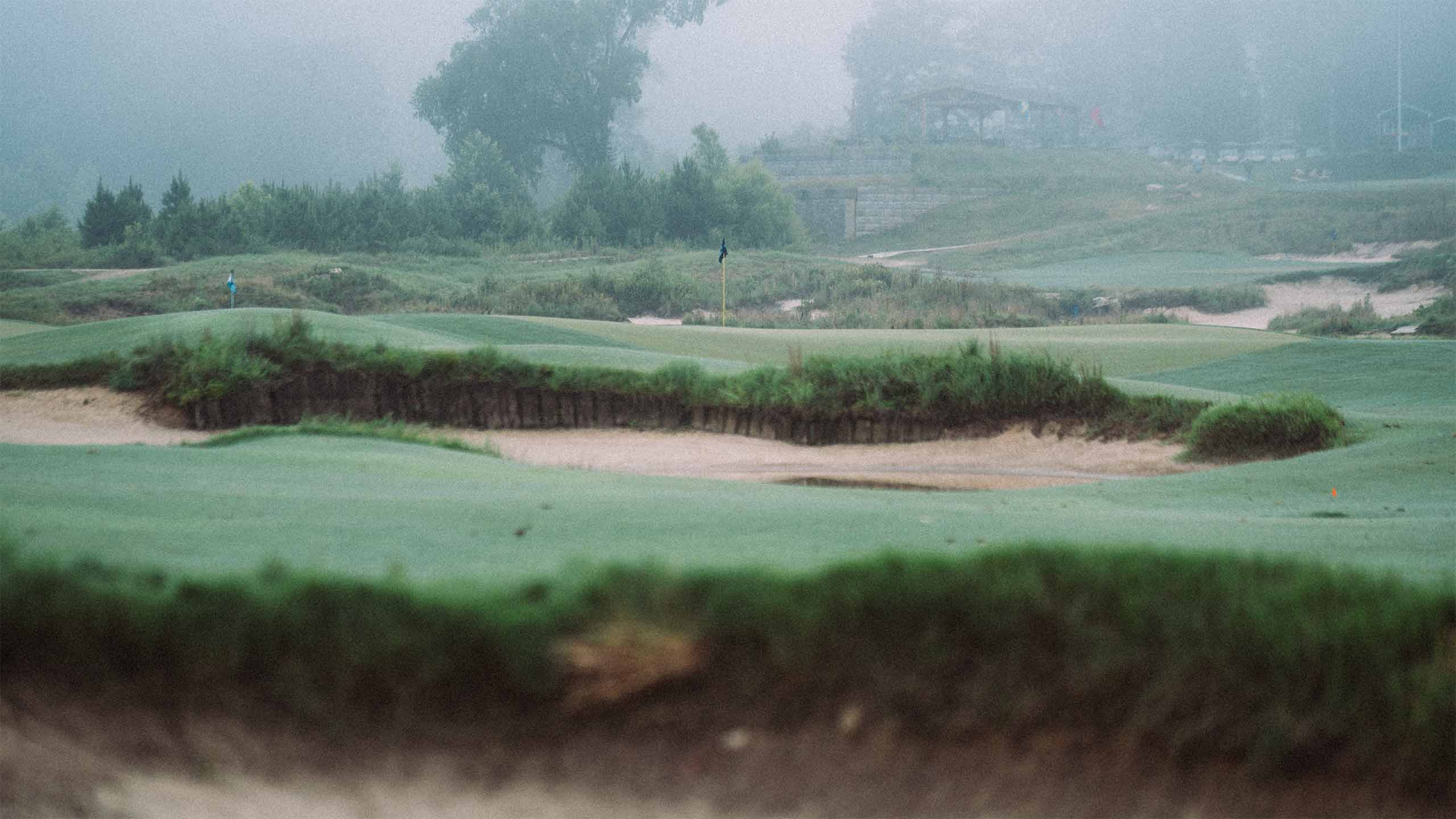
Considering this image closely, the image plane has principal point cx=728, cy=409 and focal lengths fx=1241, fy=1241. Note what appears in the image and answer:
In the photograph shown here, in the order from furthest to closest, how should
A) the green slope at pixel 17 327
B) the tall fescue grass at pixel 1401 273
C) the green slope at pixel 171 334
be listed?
the tall fescue grass at pixel 1401 273, the green slope at pixel 17 327, the green slope at pixel 171 334

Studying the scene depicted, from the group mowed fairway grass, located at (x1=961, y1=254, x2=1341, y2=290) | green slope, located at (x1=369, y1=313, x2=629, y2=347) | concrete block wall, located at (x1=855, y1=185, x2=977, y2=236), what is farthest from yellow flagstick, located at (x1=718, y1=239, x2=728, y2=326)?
concrete block wall, located at (x1=855, y1=185, x2=977, y2=236)

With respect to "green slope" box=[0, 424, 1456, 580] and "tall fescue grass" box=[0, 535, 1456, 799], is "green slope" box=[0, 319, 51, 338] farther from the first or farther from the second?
"tall fescue grass" box=[0, 535, 1456, 799]

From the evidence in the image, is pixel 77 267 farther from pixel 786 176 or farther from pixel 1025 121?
pixel 1025 121

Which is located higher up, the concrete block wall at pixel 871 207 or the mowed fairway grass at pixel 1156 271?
the concrete block wall at pixel 871 207

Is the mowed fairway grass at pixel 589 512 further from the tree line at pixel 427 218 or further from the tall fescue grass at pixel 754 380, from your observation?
the tree line at pixel 427 218

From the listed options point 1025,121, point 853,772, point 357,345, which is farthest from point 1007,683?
point 1025,121

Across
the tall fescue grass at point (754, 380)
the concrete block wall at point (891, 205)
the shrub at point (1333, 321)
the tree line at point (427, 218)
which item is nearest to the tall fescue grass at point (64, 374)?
the tall fescue grass at point (754, 380)

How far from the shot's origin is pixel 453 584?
2594 mm

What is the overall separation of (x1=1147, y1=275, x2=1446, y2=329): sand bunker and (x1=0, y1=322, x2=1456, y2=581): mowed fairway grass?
29.0 metres

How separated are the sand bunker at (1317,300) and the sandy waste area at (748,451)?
25.2 meters

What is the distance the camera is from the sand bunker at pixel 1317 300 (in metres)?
36.2

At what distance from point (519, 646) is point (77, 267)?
41.3 meters

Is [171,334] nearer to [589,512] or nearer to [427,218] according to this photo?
[589,512]

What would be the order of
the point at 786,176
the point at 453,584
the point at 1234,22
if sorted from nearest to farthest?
1. the point at 453,584
2. the point at 786,176
3. the point at 1234,22
